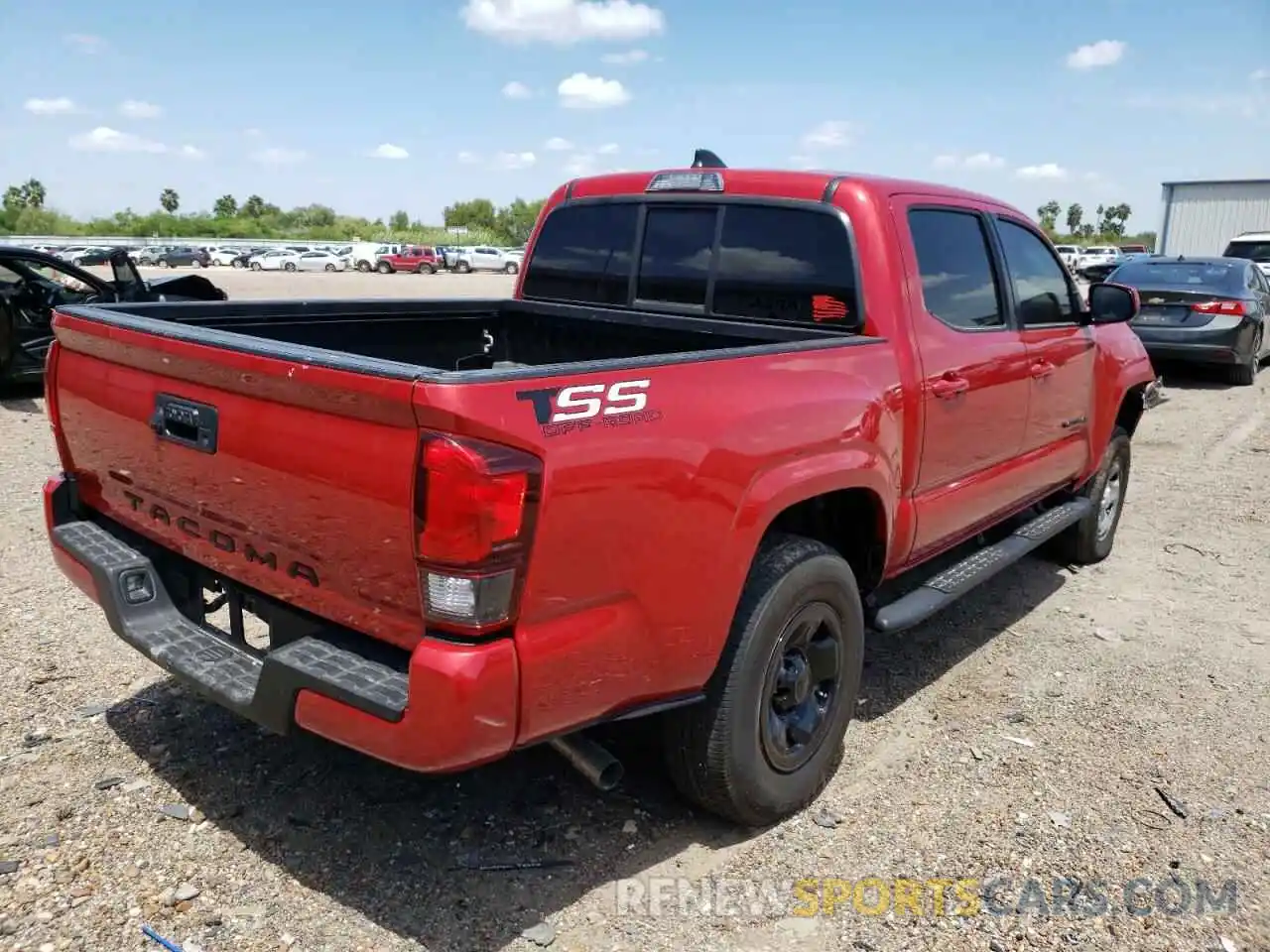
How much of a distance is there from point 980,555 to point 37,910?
3648mm

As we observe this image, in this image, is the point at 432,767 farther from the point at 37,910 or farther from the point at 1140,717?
the point at 1140,717

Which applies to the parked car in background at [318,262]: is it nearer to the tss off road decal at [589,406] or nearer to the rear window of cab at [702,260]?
the rear window of cab at [702,260]

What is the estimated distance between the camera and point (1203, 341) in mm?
12445

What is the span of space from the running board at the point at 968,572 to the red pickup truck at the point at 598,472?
0.02 meters

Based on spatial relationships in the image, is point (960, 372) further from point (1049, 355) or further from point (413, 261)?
point (413, 261)

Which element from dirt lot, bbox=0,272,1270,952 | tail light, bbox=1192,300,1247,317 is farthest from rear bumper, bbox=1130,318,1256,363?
dirt lot, bbox=0,272,1270,952

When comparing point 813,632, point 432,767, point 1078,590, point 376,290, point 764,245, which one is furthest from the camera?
point 376,290

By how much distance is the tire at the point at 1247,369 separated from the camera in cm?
1274

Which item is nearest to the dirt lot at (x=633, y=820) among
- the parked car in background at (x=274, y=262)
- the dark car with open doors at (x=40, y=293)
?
the dark car with open doors at (x=40, y=293)

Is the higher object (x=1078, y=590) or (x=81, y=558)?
(x=81, y=558)

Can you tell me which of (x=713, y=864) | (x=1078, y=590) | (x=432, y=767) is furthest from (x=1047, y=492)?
(x=432, y=767)

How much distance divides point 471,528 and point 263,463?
72cm

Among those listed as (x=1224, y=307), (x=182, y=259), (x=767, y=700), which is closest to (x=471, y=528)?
(x=767, y=700)

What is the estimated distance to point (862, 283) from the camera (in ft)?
12.1
